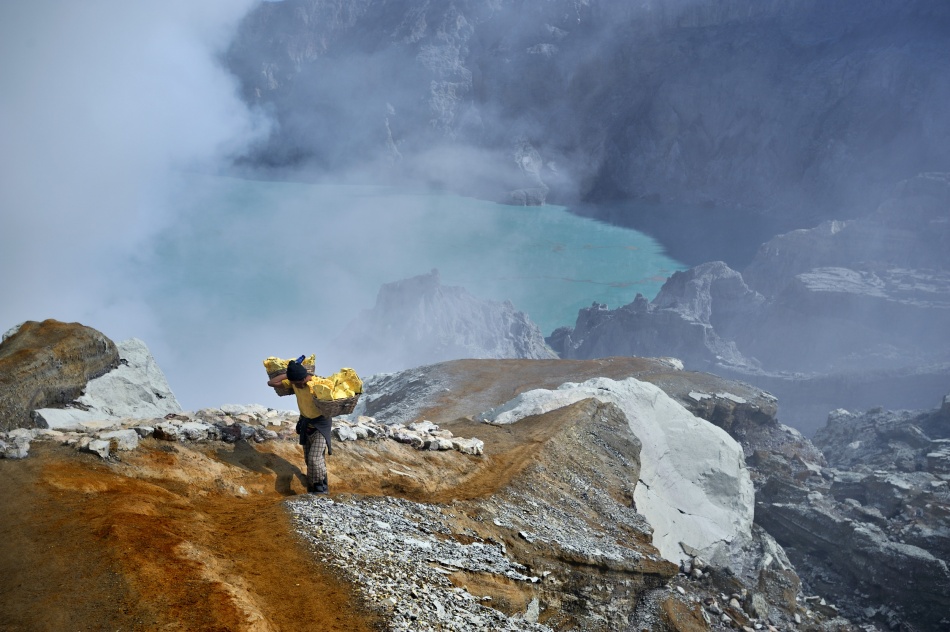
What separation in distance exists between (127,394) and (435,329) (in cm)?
3453

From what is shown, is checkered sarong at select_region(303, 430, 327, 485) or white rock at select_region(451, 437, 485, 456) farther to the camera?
white rock at select_region(451, 437, 485, 456)

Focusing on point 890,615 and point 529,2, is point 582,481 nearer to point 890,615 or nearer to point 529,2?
point 890,615

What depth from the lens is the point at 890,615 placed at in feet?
61.5

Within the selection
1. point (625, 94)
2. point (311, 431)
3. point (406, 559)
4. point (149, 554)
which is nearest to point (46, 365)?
point (311, 431)

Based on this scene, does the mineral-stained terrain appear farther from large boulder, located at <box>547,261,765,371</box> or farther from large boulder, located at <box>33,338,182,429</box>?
large boulder, located at <box>547,261,765,371</box>

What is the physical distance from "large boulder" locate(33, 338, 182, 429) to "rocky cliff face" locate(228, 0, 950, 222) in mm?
66279

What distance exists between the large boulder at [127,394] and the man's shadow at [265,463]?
23.5 ft

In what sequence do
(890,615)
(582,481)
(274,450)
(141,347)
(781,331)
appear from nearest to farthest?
(274,450) < (582,481) < (890,615) < (141,347) < (781,331)

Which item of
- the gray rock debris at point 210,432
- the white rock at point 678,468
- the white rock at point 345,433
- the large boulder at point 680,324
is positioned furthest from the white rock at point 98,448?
the large boulder at point 680,324

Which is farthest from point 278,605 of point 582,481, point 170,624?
point 582,481

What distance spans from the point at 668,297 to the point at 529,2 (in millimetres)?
54942

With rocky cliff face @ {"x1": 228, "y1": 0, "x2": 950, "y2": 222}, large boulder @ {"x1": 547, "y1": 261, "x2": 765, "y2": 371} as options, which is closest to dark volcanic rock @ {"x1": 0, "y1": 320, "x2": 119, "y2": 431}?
large boulder @ {"x1": 547, "y1": 261, "x2": 765, "y2": 371}

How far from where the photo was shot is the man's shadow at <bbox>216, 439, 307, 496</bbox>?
428 inches

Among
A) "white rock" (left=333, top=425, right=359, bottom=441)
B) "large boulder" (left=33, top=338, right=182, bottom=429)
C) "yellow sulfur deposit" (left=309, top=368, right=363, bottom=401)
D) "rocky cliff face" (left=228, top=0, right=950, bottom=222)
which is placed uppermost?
"rocky cliff face" (left=228, top=0, right=950, bottom=222)
